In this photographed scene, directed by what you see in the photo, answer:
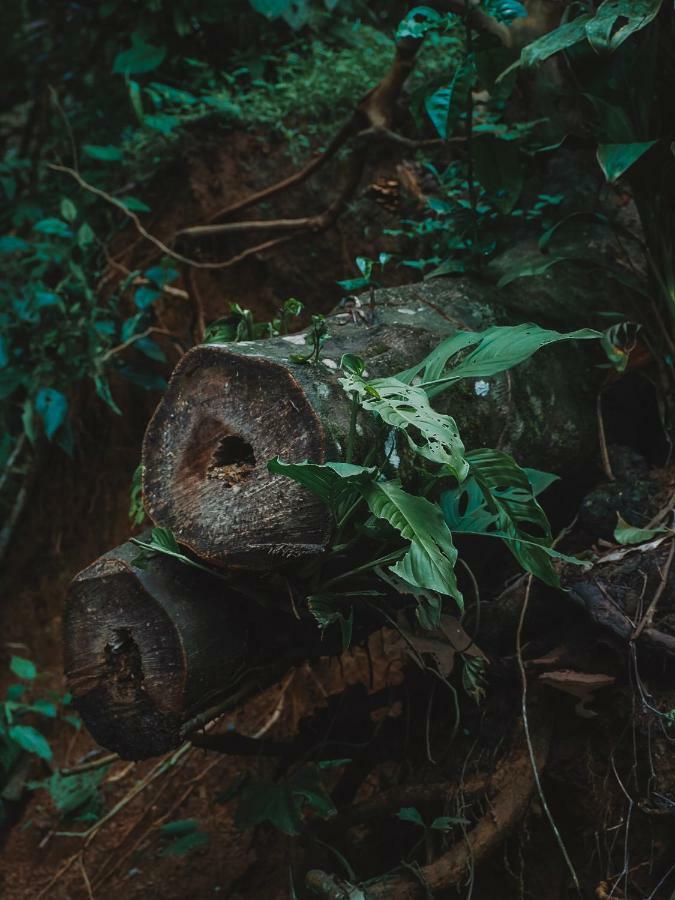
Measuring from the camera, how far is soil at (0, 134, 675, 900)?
2.30 m

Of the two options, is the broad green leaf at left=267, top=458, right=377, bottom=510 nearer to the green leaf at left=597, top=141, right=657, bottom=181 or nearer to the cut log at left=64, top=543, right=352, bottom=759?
the cut log at left=64, top=543, right=352, bottom=759

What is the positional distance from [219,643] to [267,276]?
233 centimetres

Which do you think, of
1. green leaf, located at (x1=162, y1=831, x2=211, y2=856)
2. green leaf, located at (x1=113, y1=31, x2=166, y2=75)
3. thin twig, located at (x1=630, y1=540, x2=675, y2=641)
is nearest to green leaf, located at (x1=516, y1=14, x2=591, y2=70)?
thin twig, located at (x1=630, y1=540, x2=675, y2=641)

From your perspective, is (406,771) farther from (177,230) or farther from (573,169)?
(177,230)

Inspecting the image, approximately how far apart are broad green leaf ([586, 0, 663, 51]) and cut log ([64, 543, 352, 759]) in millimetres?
1775

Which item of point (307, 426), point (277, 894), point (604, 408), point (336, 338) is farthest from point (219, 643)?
point (604, 408)

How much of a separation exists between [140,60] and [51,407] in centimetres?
192

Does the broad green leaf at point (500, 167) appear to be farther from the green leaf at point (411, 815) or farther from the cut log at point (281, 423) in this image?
the green leaf at point (411, 815)

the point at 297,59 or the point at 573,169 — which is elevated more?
the point at 297,59

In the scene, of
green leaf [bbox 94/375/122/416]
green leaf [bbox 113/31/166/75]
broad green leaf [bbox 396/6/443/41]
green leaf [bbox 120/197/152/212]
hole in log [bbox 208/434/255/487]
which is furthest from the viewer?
green leaf [bbox 113/31/166/75]

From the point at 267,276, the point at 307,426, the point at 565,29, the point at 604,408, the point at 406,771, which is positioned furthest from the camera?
the point at 267,276

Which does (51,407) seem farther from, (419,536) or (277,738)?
(419,536)

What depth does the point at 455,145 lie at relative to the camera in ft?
11.9

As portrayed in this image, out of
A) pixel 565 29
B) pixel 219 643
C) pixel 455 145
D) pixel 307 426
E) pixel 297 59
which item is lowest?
pixel 219 643
